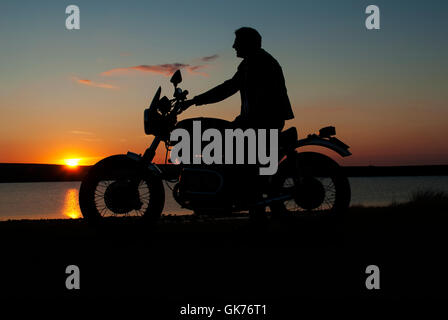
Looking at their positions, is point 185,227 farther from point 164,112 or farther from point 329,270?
point 329,270

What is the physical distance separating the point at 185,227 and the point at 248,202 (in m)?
1.97

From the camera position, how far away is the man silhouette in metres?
5.99

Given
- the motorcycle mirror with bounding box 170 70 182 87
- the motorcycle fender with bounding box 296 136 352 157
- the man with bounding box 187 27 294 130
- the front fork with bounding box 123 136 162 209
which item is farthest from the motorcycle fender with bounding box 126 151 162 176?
the motorcycle fender with bounding box 296 136 352 157

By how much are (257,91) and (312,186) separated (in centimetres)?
152

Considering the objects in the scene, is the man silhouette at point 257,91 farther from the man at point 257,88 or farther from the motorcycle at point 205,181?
the motorcycle at point 205,181

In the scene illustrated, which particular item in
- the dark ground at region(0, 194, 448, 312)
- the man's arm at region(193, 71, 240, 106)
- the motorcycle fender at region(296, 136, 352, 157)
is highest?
the man's arm at region(193, 71, 240, 106)

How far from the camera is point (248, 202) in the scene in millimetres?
6023

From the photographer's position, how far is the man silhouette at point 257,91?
5992mm

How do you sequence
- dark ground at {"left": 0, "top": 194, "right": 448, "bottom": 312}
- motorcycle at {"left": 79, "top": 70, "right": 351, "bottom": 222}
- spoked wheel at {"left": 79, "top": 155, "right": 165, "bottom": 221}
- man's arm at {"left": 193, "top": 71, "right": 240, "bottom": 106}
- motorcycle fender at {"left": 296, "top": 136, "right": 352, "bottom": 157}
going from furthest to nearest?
man's arm at {"left": 193, "top": 71, "right": 240, "bottom": 106} → motorcycle fender at {"left": 296, "top": 136, "right": 352, "bottom": 157} → spoked wheel at {"left": 79, "top": 155, "right": 165, "bottom": 221} → motorcycle at {"left": 79, "top": 70, "right": 351, "bottom": 222} → dark ground at {"left": 0, "top": 194, "right": 448, "bottom": 312}

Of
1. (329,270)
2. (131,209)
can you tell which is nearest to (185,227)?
(131,209)

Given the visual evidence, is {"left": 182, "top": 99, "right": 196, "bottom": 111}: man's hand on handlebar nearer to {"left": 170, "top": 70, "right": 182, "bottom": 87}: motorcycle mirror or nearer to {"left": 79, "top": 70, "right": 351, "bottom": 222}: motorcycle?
{"left": 79, "top": 70, "right": 351, "bottom": 222}: motorcycle

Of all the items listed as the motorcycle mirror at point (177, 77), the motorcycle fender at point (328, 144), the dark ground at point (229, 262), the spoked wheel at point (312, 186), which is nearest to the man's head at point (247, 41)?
the motorcycle mirror at point (177, 77)

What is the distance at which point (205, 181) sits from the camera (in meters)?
5.93

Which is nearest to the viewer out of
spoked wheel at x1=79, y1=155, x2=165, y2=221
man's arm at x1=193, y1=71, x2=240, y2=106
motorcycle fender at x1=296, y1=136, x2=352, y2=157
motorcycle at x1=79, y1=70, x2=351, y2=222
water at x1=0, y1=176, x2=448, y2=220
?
motorcycle at x1=79, y1=70, x2=351, y2=222
